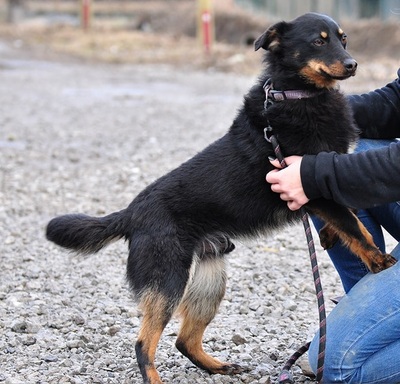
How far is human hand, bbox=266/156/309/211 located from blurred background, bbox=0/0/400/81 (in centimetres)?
961

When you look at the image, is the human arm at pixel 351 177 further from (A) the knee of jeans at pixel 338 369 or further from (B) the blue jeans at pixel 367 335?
(A) the knee of jeans at pixel 338 369

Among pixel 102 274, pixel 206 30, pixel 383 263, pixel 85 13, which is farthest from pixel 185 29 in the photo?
pixel 383 263

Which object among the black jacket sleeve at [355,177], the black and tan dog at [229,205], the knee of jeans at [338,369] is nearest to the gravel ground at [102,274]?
the black and tan dog at [229,205]

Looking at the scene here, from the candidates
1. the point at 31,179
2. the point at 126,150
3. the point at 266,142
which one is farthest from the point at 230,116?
the point at 266,142

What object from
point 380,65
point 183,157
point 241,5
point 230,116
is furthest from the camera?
point 241,5

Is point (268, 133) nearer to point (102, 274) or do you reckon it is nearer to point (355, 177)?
point (355, 177)

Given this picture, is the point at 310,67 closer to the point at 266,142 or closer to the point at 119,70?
the point at 266,142

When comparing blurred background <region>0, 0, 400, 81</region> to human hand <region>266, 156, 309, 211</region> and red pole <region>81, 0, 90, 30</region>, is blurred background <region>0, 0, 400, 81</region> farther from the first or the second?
human hand <region>266, 156, 309, 211</region>

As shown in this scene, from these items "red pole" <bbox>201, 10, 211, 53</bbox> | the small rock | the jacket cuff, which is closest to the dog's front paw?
the jacket cuff

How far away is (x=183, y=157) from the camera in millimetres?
8289

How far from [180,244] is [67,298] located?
1401mm

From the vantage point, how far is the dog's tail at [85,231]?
353 centimetres

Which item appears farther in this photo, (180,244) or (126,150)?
(126,150)

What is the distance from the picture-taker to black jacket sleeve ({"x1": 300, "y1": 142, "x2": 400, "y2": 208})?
3.08 metres
